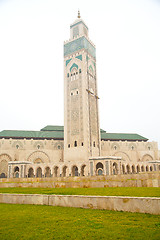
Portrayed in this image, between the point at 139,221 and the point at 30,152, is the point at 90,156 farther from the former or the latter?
the point at 139,221

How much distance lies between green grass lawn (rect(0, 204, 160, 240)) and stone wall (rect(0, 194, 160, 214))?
0.25m

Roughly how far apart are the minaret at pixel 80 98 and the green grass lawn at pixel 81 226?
37.6 metres

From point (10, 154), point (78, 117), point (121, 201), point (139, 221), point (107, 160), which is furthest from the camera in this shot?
point (10, 154)

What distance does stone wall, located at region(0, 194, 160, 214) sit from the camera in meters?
5.33

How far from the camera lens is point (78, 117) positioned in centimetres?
4681

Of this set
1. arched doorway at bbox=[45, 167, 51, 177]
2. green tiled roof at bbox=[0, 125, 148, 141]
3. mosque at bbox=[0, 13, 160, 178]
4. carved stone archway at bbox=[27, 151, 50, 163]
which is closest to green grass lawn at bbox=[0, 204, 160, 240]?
mosque at bbox=[0, 13, 160, 178]

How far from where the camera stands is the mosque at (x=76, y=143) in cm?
4434

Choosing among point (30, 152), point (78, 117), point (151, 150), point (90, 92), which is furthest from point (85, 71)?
point (151, 150)

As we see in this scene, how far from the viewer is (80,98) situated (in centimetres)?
4738

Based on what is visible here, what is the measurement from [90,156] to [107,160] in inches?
165

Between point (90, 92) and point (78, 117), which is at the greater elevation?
point (90, 92)

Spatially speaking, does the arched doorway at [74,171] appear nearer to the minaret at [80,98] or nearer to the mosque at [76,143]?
the mosque at [76,143]

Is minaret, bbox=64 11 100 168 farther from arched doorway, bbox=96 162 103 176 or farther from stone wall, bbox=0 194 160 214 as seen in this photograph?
Result: stone wall, bbox=0 194 160 214

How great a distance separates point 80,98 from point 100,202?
137 feet
